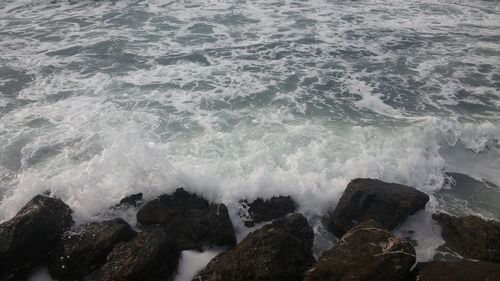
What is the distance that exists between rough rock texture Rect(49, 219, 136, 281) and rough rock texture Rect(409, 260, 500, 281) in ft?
14.5

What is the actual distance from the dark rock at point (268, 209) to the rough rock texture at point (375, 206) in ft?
2.69

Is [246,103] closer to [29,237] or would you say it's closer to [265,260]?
[265,260]

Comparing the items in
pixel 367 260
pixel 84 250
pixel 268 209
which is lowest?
pixel 268 209

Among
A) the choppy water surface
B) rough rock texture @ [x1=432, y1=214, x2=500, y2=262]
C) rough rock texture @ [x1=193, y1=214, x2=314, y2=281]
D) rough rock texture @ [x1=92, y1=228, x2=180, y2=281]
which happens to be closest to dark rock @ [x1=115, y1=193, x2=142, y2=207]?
the choppy water surface

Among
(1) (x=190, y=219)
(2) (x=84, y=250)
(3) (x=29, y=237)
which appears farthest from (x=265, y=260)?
(3) (x=29, y=237)

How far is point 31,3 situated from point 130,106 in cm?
1355

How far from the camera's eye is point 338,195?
26.0ft

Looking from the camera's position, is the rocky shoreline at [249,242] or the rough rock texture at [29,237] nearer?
the rocky shoreline at [249,242]

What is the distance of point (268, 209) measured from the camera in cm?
750

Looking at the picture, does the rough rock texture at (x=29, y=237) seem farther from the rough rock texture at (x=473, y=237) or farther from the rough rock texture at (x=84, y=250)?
the rough rock texture at (x=473, y=237)

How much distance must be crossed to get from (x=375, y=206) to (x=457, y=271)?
→ 205cm

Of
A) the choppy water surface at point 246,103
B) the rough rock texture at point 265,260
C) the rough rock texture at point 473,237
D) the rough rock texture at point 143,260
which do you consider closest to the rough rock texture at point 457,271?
the rough rock texture at point 473,237

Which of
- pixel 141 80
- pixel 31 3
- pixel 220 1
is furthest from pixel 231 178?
pixel 31 3

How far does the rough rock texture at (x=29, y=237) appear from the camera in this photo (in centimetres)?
604
